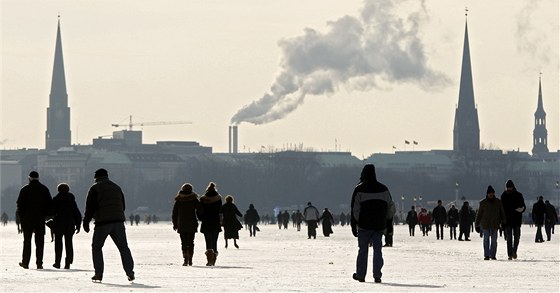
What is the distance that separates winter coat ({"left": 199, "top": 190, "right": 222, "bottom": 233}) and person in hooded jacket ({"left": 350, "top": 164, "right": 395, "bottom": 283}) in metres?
7.63

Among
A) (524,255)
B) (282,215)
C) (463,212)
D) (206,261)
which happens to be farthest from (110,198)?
(282,215)

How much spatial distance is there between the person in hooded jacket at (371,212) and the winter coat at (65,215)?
20.1 ft

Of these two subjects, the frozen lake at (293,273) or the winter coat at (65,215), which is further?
the winter coat at (65,215)

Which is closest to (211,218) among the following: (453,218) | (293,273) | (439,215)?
(293,273)

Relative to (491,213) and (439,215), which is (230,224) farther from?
(439,215)

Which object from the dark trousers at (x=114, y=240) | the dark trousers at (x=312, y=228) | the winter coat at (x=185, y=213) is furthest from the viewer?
the dark trousers at (x=312, y=228)

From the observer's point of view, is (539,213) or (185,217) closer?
(185,217)

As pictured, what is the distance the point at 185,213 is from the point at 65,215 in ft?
7.69

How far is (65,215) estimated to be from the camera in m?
30.7

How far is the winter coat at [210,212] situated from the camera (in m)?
33.2

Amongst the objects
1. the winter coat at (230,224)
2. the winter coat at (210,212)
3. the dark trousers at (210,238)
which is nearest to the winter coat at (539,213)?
the winter coat at (230,224)

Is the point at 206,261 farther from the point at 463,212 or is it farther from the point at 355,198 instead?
the point at 463,212

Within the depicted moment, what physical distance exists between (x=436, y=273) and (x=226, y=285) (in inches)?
179

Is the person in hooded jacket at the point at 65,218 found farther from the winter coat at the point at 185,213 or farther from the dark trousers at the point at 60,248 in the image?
the winter coat at the point at 185,213
